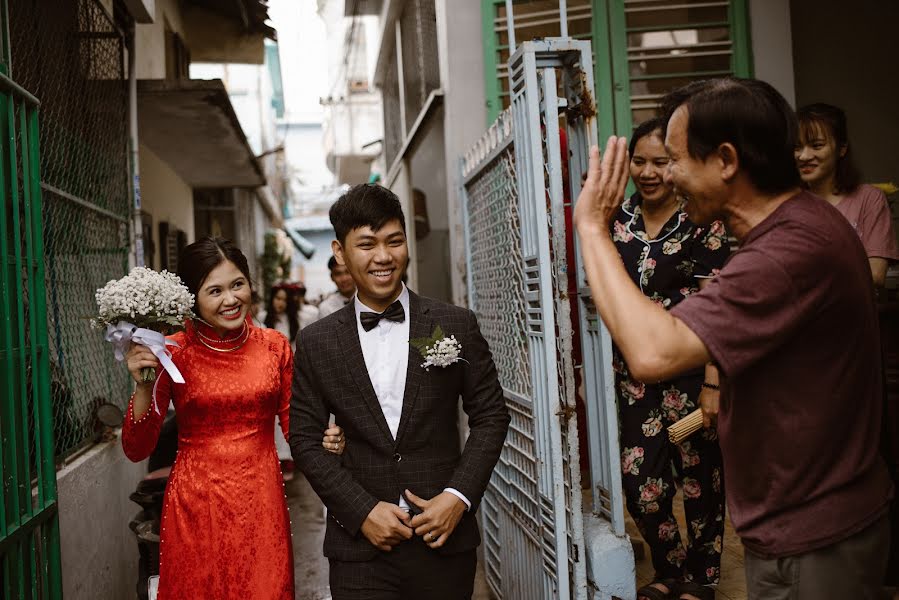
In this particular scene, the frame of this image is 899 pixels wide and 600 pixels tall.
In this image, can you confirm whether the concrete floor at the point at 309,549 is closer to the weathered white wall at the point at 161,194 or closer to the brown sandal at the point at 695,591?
the brown sandal at the point at 695,591

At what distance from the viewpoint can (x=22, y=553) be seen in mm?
2658

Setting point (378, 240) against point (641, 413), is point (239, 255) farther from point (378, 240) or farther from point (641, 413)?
point (641, 413)

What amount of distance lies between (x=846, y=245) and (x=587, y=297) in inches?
61.3

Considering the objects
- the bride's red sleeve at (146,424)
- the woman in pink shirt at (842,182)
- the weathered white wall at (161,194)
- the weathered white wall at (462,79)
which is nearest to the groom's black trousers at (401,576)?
the bride's red sleeve at (146,424)

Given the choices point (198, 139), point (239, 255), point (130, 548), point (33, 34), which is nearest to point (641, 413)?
point (239, 255)

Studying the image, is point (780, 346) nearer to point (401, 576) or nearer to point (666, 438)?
point (401, 576)

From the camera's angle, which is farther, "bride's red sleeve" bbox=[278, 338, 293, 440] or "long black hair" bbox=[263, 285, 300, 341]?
"long black hair" bbox=[263, 285, 300, 341]

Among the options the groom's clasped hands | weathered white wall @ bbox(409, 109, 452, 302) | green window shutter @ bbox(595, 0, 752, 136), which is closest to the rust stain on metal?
the groom's clasped hands

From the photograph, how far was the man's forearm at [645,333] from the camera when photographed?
160 cm

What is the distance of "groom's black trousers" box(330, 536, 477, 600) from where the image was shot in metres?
2.52

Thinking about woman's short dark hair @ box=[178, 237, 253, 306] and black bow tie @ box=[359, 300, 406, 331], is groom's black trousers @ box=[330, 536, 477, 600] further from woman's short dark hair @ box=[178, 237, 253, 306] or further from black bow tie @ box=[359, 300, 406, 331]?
woman's short dark hair @ box=[178, 237, 253, 306]

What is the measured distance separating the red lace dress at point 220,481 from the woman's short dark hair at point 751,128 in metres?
2.08

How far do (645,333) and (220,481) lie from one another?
204 cm

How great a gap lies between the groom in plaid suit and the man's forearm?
0.99m
